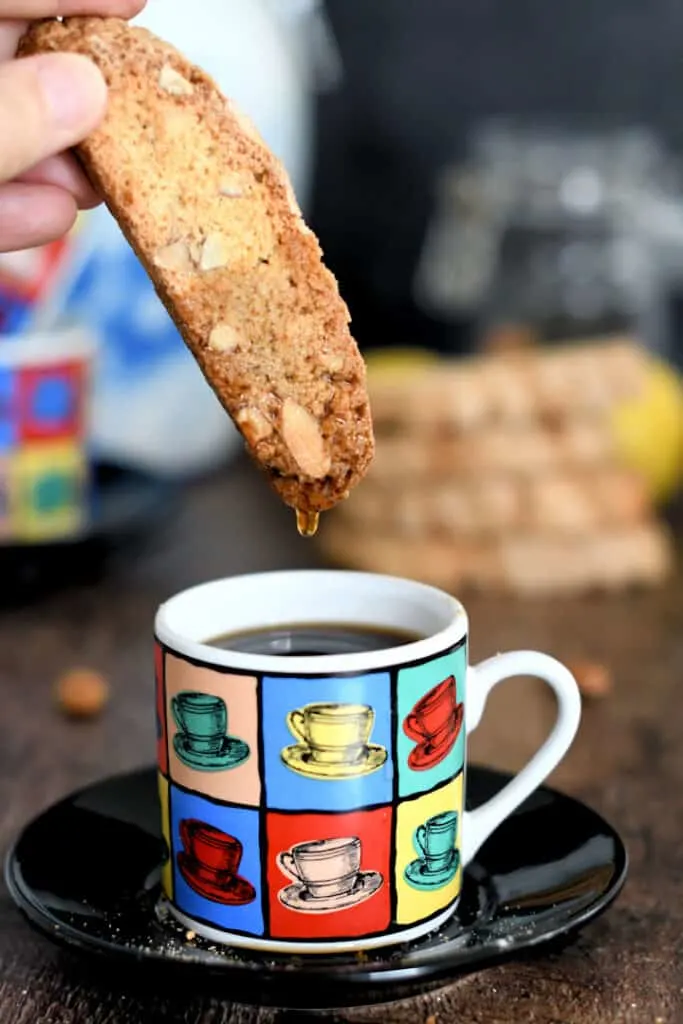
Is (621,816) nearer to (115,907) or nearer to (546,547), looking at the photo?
(115,907)

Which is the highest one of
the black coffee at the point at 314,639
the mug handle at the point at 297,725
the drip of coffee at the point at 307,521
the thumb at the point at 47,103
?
the thumb at the point at 47,103

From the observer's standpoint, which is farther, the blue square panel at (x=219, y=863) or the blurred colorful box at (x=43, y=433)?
the blurred colorful box at (x=43, y=433)

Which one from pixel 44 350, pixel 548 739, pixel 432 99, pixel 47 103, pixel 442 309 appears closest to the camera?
pixel 47 103

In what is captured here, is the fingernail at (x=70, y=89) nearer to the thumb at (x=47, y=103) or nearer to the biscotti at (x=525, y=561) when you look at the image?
the thumb at (x=47, y=103)

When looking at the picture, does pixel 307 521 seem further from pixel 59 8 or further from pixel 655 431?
pixel 655 431

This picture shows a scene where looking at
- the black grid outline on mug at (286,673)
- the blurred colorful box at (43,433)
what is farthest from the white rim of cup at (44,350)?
the black grid outline on mug at (286,673)

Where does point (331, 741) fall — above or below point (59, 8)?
below

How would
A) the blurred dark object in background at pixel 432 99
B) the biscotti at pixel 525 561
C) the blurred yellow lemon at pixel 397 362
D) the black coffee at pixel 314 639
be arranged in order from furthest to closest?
1. the blurred dark object in background at pixel 432 99
2. the blurred yellow lemon at pixel 397 362
3. the biscotti at pixel 525 561
4. the black coffee at pixel 314 639

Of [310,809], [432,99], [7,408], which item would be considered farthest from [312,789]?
[432,99]
